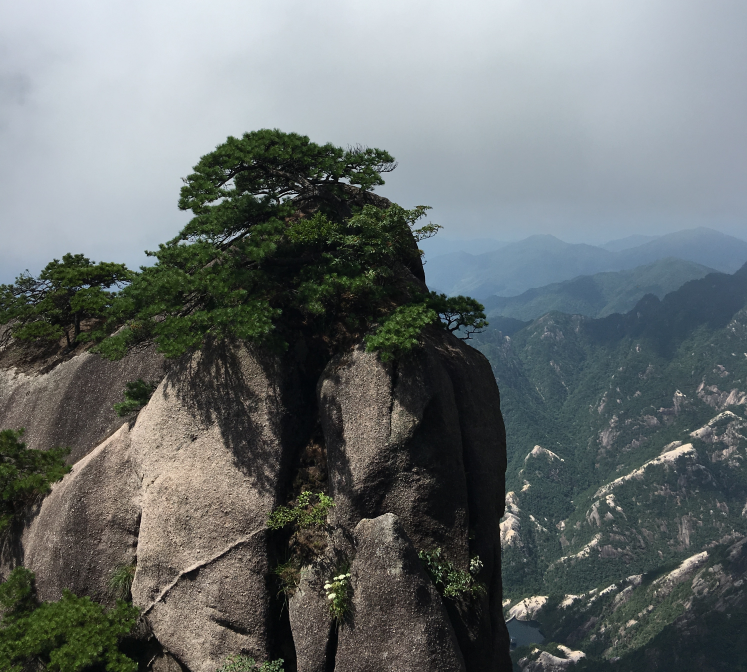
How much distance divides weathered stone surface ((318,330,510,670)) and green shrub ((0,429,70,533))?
13.0m

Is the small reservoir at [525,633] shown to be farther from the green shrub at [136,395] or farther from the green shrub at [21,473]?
the green shrub at [136,395]

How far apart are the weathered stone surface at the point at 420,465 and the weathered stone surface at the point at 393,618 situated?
1.44 metres

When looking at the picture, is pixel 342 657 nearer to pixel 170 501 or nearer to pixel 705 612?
pixel 170 501

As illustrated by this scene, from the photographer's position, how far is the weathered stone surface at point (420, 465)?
626 inches

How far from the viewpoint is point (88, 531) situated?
18.0 metres

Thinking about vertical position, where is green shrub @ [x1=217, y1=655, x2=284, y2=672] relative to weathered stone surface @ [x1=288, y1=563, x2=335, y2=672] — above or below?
below

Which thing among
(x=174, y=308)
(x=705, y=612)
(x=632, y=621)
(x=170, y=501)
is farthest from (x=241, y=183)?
(x=632, y=621)

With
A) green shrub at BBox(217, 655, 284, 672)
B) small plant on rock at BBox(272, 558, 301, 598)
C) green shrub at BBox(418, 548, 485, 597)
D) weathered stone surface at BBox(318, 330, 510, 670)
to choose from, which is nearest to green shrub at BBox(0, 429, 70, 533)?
green shrub at BBox(217, 655, 284, 672)

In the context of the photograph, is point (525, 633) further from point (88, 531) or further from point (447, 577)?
point (88, 531)

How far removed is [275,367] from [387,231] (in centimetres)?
729

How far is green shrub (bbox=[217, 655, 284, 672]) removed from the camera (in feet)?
49.3

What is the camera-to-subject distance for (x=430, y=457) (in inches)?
643

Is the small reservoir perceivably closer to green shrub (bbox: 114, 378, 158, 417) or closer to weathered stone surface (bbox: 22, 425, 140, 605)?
weathered stone surface (bbox: 22, 425, 140, 605)

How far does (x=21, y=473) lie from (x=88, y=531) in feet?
16.0
